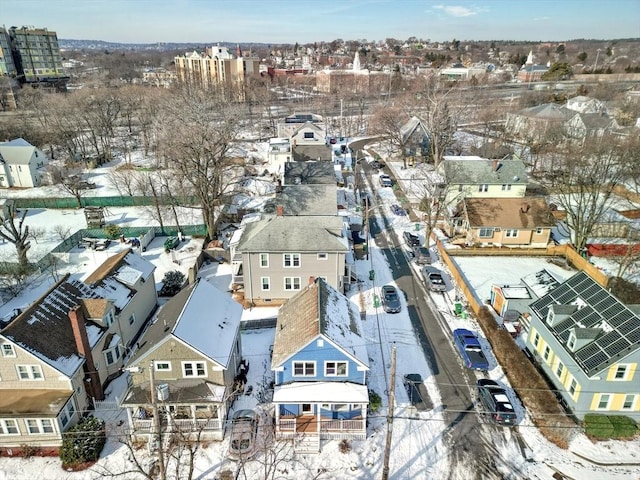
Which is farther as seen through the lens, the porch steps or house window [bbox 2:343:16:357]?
the porch steps

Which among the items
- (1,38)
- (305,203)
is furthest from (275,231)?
(1,38)

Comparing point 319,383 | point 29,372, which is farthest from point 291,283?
point 29,372

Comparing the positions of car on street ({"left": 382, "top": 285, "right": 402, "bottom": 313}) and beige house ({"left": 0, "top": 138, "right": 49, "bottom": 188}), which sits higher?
beige house ({"left": 0, "top": 138, "right": 49, "bottom": 188})

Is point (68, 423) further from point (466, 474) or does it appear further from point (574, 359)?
point (574, 359)

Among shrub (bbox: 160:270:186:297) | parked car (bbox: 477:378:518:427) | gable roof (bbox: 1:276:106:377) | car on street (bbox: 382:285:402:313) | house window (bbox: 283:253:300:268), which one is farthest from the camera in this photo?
shrub (bbox: 160:270:186:297)

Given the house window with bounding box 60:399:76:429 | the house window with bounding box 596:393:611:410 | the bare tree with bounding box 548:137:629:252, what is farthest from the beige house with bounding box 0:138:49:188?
the house window with bounding box 596:393:611:410

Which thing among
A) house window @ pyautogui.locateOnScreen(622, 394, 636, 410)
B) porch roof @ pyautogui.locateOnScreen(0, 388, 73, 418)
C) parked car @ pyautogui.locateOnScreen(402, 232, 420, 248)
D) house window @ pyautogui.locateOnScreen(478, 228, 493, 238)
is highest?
porch roof @ pyautogui.locateOnScreen(0, 388, 73, 418)

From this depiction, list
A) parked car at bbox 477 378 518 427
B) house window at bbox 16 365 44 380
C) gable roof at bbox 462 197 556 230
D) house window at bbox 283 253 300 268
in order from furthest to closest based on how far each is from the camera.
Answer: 1. gable roof at bbox 462 197 556 230
2. house window at bbox 283 253 300 268
3. parked car at bbox 477 378 518 427
4. house window at bbox 16 365 44 380

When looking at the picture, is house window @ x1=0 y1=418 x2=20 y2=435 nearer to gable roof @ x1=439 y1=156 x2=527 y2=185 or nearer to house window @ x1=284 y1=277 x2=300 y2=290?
house window @ x1=284 y1=277 x2=300 y2=290
